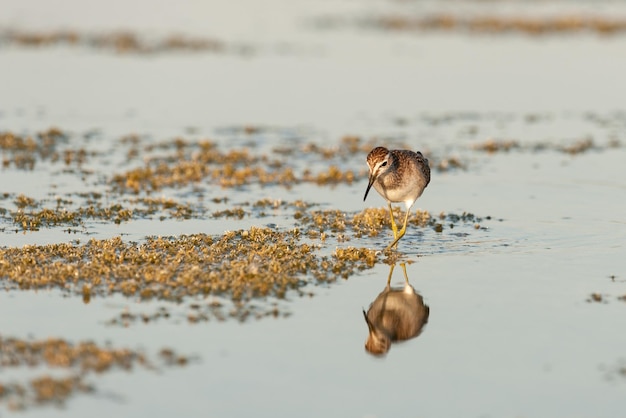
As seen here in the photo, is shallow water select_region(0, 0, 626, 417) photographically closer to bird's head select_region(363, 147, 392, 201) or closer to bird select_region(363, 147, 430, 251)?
bird select_region(363, 147, 430, 251)

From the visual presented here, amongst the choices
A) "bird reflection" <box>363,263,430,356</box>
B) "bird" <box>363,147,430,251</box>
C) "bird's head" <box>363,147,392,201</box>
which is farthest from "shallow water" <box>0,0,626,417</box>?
"bird's head" <box>363,147,392,201</box>

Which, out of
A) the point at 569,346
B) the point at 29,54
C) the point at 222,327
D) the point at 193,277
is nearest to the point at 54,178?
the point at 193,277

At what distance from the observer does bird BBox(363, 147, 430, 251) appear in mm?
16812

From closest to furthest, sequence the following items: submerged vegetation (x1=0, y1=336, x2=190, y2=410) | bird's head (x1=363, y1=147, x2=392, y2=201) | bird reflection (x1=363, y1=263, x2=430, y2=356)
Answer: submerged vegetation (x1=0, y1=336, x2=190, y2=410), bird reflection (x1=363, y1=263, x2=430, y2=356), bird's head (x1=363, y1=147, x2=392, y2=201)

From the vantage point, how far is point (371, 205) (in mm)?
21469

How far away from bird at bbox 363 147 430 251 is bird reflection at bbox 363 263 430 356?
2.11 m

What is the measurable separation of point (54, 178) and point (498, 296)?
39.3ft

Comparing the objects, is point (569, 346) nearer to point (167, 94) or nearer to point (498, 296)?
point (498, 296)

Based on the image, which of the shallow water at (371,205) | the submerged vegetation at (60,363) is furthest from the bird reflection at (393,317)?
the submerged vegetation at (60,363)

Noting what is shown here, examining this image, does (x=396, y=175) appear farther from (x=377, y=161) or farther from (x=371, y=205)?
(x=371, y=205)

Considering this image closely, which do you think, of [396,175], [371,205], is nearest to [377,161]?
[396,175]

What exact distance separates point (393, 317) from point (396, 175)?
142 inches

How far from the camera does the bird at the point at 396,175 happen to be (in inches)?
662

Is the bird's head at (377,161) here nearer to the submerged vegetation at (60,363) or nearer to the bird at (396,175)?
Answer: the bird at (396,175)
